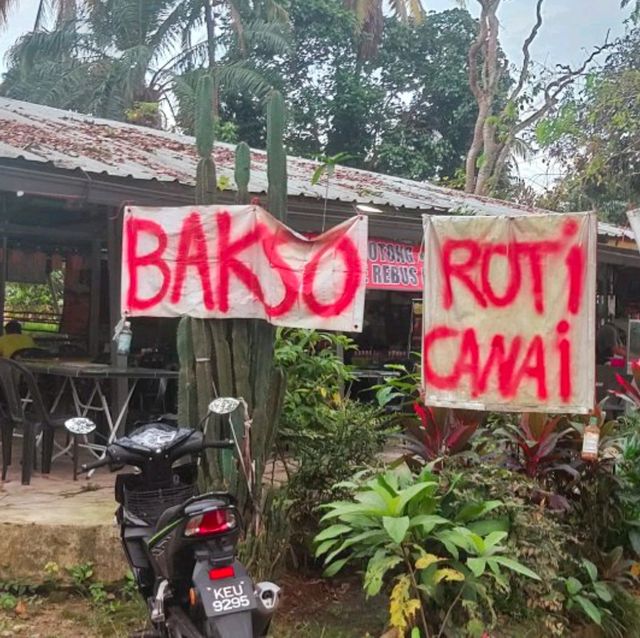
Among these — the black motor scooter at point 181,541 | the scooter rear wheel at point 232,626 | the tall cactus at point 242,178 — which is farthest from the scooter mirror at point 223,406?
the tall cactus at point 242,178

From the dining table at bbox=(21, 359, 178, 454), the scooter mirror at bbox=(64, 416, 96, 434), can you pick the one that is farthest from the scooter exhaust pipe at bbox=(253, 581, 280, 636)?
the dining table at bbox=(21, 359, 178, 454)

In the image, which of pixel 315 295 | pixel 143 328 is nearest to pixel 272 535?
pixel 315 295

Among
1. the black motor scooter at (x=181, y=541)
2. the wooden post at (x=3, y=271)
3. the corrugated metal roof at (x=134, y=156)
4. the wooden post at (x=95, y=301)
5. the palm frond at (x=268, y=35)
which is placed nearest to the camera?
the black motor scooter at (x=181, y=541)

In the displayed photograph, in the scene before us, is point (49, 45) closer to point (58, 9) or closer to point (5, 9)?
point (58, 9)

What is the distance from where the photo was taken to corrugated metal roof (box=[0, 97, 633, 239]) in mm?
5684

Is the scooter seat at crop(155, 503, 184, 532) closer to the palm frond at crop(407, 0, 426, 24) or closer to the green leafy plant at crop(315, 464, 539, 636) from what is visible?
the green leafy plant at crop(315, 464, 539, 636)

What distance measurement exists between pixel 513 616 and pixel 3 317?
770cm

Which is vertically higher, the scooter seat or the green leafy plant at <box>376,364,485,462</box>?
the green leafy plant at <box>376,364,485,462</box>

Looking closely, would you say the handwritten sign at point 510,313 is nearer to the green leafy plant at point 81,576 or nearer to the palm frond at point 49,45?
the green leafy plant at point 81,576

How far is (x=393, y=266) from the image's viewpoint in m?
7.87

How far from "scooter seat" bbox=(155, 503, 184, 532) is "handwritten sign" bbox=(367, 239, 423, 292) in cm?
483

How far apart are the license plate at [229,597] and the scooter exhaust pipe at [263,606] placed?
6 cm

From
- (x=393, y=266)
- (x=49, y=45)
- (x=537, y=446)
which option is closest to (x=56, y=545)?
(x=537, y=446)

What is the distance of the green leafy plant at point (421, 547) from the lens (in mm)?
3117
